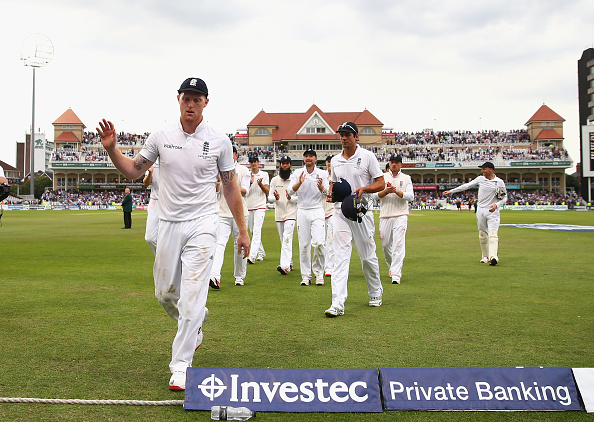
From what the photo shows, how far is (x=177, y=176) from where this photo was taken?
464 cm

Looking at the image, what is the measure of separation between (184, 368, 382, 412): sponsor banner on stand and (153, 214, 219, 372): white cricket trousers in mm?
627

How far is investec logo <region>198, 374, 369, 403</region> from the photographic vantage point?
369 centimetres

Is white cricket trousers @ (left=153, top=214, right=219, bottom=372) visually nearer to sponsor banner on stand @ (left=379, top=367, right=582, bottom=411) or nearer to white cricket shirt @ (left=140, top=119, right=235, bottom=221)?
white cricket shirt @ (left=140, top=119, right=235, bottom=221)

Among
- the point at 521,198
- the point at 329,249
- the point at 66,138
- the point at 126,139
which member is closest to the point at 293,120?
the point at 126,139

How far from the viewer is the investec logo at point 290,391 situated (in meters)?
3.69

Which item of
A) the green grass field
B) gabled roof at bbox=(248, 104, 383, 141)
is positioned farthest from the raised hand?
gabled roof at bbox=(248, 104, 383, 141)

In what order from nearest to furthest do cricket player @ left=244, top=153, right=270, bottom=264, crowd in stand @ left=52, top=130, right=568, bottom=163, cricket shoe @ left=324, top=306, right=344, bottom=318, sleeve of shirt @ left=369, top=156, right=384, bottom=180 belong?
cricket shoe @ left=324, top=306, right=344, bottom=318
sleeve of shirt @ left=369, top=156, right=384, bottom=180
cricket player @ left=244, top=153, right=270, bottom=264
crowd in stand @ left=52, top=130, right=568, bottom=163

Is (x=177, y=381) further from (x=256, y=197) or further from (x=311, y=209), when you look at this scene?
(x=256, y=197)

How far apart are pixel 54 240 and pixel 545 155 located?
87.3 metres

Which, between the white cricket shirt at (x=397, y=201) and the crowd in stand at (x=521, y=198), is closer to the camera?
the white cricket shirt at (x=397, y=201)

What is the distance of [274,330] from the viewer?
5.99 m

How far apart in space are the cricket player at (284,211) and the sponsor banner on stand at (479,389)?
7292 mm

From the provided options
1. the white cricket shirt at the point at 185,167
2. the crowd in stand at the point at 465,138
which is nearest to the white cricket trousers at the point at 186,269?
the white cricket shirt at the point at 185,167

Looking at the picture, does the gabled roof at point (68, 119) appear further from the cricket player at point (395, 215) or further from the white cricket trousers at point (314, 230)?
the cricket player at point (395, 215)
